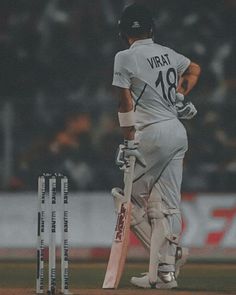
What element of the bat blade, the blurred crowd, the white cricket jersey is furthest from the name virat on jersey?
the blurred crowd

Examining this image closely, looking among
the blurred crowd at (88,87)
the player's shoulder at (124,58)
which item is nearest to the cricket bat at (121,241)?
the player's shoulder at (124,58)

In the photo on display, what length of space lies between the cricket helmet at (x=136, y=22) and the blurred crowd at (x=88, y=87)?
6.30m

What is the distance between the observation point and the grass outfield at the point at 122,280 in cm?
684

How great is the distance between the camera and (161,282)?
716cm

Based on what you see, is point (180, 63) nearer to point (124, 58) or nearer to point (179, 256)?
point (124, 58)

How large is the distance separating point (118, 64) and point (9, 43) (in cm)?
855

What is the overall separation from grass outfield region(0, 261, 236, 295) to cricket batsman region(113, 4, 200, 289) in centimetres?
28

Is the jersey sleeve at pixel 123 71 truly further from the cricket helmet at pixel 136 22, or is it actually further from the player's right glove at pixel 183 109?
the player's right glove at pixel 183 109

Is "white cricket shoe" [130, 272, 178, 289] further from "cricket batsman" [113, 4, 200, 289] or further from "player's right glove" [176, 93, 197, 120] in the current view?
"player's right glove" [176, 93, 197, 120]

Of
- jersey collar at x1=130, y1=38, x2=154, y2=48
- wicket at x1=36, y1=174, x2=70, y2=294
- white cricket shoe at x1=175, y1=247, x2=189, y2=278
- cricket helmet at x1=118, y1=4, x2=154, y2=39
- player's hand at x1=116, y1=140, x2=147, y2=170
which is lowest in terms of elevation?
white cricket shoe at x1=175, y1=247, x2=189, y2=278

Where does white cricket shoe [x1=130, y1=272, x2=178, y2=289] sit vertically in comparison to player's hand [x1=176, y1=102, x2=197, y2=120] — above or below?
below

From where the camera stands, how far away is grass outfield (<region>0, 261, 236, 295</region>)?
6.84 m

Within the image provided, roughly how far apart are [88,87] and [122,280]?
261 inches

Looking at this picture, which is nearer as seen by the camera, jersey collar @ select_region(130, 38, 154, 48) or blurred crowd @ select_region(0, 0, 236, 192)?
jersey collar @ select_region(130, 38, 154, 48)
